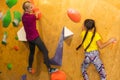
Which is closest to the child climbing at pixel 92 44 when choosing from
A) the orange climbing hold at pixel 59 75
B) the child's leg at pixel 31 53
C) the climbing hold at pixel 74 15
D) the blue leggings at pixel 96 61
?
the blue leggings at pixel 96 61

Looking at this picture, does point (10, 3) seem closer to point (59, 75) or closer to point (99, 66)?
point (59, 75)

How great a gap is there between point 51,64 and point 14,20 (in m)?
0.89

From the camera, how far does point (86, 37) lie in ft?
11.8

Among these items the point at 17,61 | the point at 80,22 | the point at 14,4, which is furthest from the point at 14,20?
the point at 80,22

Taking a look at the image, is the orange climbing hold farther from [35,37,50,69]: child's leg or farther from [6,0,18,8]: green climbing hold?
[6,0,18,8]: green climbing hold

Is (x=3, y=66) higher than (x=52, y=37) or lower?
lower

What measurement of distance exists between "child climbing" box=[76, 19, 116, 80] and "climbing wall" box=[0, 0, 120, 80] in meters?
0.06

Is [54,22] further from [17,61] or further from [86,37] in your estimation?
[17,61]

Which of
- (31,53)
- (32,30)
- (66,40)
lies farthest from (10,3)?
(66,40)

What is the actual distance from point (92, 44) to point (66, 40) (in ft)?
1.41

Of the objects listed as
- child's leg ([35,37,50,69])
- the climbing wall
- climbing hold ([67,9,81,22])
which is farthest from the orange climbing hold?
climbing hold ([67,9,81,22])

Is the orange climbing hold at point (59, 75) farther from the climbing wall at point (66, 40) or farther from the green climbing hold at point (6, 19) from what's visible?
the green climbing hold at point (6, 19)

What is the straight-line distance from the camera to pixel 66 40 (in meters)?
3.86

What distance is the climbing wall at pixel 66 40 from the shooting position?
3512mm
